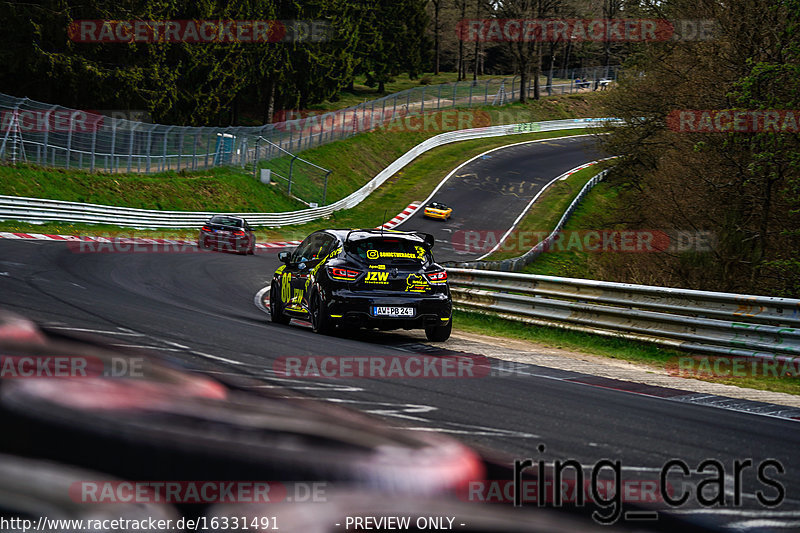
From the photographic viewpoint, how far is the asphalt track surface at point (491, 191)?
135ft

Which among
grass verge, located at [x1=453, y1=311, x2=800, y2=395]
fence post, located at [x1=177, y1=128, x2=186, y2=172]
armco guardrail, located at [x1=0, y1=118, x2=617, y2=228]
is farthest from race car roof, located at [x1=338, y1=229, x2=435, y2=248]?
fence post, located at [x1=177, y1=128, x2=186, y2=172]

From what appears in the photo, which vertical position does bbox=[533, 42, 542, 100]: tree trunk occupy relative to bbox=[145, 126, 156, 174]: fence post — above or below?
above

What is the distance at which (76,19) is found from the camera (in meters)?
38.4

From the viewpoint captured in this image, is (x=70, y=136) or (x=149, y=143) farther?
(x=149, y=143)

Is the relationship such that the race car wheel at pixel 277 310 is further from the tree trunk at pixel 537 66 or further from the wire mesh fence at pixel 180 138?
the tree trunk at pixel 537 66

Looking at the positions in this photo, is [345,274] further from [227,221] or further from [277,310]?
[227,221]

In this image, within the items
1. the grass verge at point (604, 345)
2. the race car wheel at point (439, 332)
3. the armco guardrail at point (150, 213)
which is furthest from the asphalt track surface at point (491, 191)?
the race car wheel at point (439, 332)

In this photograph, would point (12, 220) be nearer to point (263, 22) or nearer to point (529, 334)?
point (529, 334)

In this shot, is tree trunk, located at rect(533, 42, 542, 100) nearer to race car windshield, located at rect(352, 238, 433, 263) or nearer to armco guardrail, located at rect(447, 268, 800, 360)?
armco guardrail, located at rect(447, 268, 800, 360)

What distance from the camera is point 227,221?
30750mm

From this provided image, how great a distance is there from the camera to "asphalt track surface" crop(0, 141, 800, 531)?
5.51 m

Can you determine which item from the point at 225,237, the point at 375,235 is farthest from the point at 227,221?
the point at 375,235

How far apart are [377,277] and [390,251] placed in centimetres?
49

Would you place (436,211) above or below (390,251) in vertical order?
below
